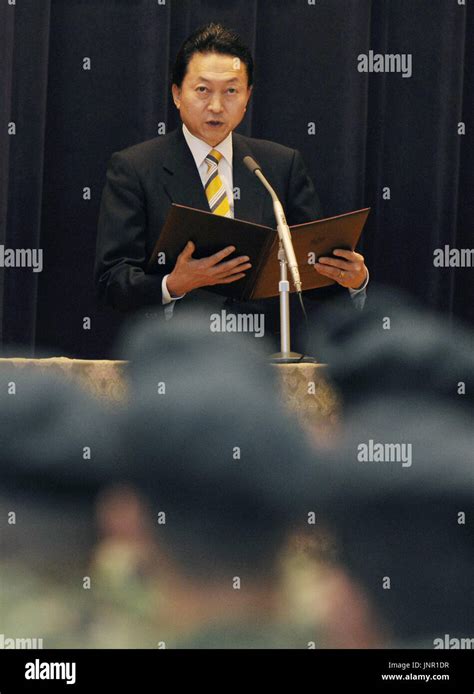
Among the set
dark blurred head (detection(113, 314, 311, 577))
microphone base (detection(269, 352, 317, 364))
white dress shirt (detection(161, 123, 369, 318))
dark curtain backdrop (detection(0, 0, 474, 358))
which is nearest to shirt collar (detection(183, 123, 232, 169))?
white dress shirt (detection(161, 123, 369, 318))

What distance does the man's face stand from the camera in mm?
2441

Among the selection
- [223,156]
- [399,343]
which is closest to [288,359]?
[223,156]

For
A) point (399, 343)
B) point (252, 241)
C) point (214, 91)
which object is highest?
point (214, 91)

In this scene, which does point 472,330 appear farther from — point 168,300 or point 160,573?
point 160,573

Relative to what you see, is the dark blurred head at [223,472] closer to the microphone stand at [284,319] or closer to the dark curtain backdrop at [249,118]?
the microphone stand at [284,319]

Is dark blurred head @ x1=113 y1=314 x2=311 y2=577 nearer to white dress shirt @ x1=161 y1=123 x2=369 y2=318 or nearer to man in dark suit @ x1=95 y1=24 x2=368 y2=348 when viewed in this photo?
man in dark suit @ x1=95 y1=24 x2=368 y2=348

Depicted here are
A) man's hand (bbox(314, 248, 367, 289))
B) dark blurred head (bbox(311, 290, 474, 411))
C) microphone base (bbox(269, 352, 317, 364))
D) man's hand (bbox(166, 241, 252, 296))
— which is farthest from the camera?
dark blurred head (bbox(311, 290, 474, 411))

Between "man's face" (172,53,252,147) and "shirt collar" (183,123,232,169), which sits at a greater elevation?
"man's face" (172,53,252,147)

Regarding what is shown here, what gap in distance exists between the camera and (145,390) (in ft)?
6.06

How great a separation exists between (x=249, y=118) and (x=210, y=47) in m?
0.62

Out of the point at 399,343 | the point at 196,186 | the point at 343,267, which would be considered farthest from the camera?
the point at 399,343

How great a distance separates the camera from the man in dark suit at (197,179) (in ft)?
7.80

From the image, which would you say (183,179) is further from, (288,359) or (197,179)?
(288,359)

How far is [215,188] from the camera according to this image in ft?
8.35
